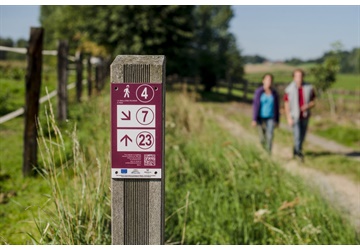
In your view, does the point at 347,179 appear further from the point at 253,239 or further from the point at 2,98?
the point at 2,98

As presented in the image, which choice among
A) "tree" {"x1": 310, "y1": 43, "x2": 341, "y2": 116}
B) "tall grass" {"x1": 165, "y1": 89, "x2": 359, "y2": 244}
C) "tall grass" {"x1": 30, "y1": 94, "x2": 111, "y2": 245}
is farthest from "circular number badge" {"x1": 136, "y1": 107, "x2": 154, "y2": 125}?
"tree" {"x1": 310, "y1": 43, "x2": 341, "y2": 116}

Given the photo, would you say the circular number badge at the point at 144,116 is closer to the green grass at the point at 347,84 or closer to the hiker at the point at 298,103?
the hiker at the point at 298,103

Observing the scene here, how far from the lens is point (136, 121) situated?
288cm

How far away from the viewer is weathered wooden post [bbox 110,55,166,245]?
9.45 ft

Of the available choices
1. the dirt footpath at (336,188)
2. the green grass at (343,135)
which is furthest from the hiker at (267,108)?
the green grass at (343,135)

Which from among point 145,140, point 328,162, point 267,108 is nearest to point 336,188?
point 267,108

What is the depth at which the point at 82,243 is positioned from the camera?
3.90 metres

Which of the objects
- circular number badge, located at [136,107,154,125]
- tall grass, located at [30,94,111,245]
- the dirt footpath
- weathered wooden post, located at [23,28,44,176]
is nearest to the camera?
circular number badge, located at [136,107,154,125]

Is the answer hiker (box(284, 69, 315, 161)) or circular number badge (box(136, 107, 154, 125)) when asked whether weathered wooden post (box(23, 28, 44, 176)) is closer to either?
circular number badge (box(136, 107, 154, 125))

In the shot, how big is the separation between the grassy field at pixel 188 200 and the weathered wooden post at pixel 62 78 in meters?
2.81

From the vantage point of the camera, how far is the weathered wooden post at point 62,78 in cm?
1058

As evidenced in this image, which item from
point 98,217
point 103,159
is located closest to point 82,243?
point 98,217

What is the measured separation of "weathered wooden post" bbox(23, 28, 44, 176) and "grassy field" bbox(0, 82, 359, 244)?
30 centimetres

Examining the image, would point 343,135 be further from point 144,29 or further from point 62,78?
point 144,29
